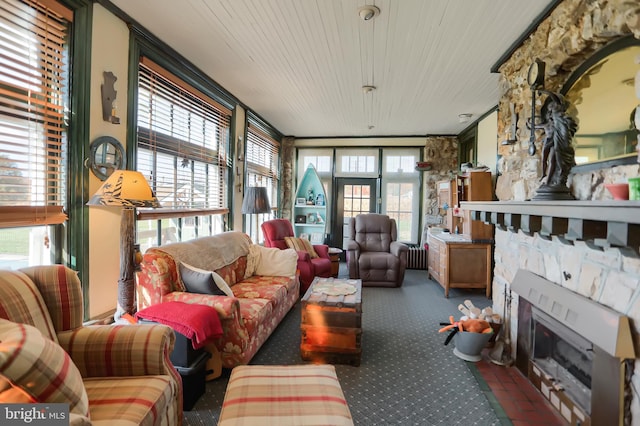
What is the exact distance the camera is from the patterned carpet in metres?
1.82

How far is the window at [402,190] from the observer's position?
246 inches

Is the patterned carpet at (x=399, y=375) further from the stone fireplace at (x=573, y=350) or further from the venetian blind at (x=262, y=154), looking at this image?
the venetian blind at (x=262, y=154)

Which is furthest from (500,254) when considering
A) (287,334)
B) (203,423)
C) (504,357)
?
(203,423)

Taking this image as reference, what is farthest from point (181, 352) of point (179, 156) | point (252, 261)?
point (179, 156)

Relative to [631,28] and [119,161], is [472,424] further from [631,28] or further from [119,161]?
[119,161]

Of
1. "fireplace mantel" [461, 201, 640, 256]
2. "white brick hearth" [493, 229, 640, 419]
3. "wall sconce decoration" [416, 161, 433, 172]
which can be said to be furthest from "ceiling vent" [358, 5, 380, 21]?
"wall sconce decoration" [416, 161, 433, 172]

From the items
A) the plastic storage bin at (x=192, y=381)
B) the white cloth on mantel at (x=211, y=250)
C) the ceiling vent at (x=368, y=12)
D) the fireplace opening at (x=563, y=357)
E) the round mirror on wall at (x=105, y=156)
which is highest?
the ceiling vent at (x=368, y=12)

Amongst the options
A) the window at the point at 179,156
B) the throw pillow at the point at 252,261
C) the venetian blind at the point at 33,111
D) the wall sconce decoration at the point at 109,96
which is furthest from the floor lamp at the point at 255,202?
the venetian blind at the point at 33,111

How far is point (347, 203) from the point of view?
6.51m

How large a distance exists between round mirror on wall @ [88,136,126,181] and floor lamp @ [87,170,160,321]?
13.7 inches

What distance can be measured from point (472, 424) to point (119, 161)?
2.83 metres

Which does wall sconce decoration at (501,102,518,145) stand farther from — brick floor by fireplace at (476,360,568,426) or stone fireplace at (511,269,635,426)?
brick floor by fireplace at (476,360,568,426)

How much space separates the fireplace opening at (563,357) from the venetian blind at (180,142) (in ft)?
10.1

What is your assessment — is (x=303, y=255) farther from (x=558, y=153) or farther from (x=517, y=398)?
(x=558, y=153)
